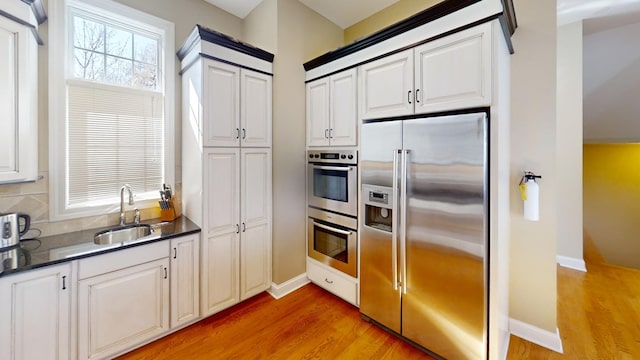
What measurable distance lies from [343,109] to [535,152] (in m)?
1.58

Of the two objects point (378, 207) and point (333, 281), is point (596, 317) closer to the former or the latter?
point (378, 207)

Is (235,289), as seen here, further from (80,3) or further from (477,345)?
(80,3)

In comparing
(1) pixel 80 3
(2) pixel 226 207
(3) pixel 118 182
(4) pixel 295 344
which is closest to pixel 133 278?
(2) pixel 226 207

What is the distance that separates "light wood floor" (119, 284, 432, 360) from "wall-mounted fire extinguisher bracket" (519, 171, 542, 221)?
4.22 feet

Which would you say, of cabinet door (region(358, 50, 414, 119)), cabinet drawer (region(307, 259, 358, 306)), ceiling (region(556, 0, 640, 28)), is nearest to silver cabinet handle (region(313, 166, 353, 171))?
cabinet door (region(358, 50, 414, 119))

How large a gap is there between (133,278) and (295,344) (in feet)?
4.30

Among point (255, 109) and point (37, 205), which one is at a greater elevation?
point (255, 109)

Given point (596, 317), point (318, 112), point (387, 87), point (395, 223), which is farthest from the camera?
point (318, 112)

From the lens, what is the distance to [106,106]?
2.19m

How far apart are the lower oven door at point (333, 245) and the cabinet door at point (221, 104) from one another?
122cm

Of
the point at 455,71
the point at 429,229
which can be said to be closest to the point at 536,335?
the point at 429,229

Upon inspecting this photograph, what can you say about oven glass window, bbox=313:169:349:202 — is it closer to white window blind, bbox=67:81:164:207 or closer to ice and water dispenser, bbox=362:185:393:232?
ice and water dispenser, bbox=362:185:393:232

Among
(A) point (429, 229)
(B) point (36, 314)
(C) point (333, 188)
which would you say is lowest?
(B) point (36, 314)

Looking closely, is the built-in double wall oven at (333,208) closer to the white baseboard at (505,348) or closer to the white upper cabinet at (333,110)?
the white upper cabinet at (333,110)
